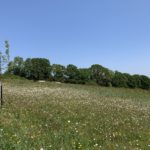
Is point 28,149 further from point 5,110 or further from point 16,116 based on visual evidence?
point 5,110

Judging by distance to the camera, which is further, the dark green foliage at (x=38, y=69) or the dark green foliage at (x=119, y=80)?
the dark green foliage at (x=38, y=69)

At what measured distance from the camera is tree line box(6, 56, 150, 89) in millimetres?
100688

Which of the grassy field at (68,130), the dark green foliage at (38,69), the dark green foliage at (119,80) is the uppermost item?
the dark green foliage at (38,69)

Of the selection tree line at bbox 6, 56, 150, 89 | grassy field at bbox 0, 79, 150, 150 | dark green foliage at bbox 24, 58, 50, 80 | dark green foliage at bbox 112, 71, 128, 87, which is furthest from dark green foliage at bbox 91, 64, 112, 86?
grassy field at bbox 0, 79, 150, 150

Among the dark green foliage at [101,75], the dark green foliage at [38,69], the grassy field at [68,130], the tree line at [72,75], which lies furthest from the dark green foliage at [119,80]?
the grassy field at [68,130]

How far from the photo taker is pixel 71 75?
332 feet

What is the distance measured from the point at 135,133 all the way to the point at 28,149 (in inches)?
250

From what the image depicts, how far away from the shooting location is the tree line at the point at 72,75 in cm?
10069

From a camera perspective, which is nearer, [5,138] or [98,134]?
[5,138]

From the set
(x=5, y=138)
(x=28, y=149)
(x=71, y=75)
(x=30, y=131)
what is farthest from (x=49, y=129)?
(x=71, y=75)

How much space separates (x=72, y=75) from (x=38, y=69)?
984 cm

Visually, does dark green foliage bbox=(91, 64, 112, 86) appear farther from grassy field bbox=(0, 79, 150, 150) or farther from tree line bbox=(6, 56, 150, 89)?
grassy field bbox=(0, 79, 150, 150)

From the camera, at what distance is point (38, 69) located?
10269 cm

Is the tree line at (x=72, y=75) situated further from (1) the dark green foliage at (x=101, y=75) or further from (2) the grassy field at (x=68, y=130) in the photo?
(2) the grassy field at (x=68, y=130)
